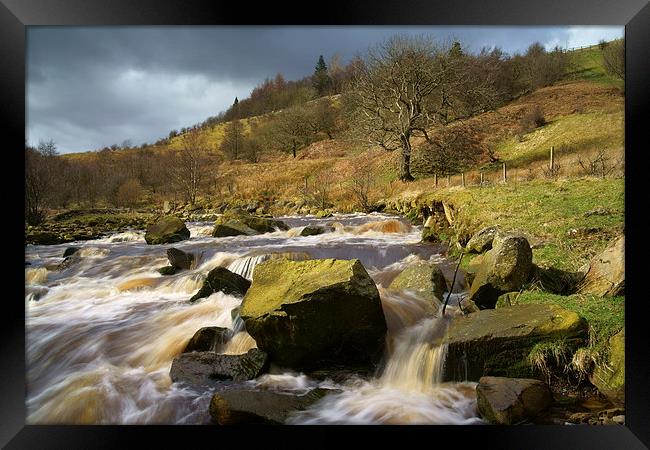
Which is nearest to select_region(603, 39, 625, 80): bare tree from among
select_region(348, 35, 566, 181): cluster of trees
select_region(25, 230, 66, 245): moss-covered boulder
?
select_region(348, 35, 566, 181): cluster of trees

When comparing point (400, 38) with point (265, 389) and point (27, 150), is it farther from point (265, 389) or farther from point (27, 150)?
point (27, 150)

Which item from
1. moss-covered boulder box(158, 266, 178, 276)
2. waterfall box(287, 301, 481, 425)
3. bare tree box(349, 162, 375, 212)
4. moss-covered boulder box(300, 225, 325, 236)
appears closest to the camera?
waterfall box(287, 301, 481, 425)

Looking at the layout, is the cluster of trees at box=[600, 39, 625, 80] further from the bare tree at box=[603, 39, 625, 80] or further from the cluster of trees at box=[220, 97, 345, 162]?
the cluster of trees at box=[220, 97, 345, 162]

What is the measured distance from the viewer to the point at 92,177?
3.38 meters

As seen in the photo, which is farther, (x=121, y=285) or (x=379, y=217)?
(x=379, y=217)

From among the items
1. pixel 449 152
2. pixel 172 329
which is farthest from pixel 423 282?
pixel 172 329

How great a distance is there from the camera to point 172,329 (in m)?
3.18

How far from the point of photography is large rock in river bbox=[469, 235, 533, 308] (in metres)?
3.14

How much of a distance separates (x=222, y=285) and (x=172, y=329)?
0.55m

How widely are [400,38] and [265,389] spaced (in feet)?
10.0

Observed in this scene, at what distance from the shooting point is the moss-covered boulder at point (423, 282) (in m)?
3.26

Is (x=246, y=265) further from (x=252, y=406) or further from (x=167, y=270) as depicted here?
(x=252, y=406)

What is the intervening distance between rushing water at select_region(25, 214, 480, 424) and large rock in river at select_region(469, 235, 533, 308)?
16.7 inches

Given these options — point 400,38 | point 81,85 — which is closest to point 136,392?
point 81,85
